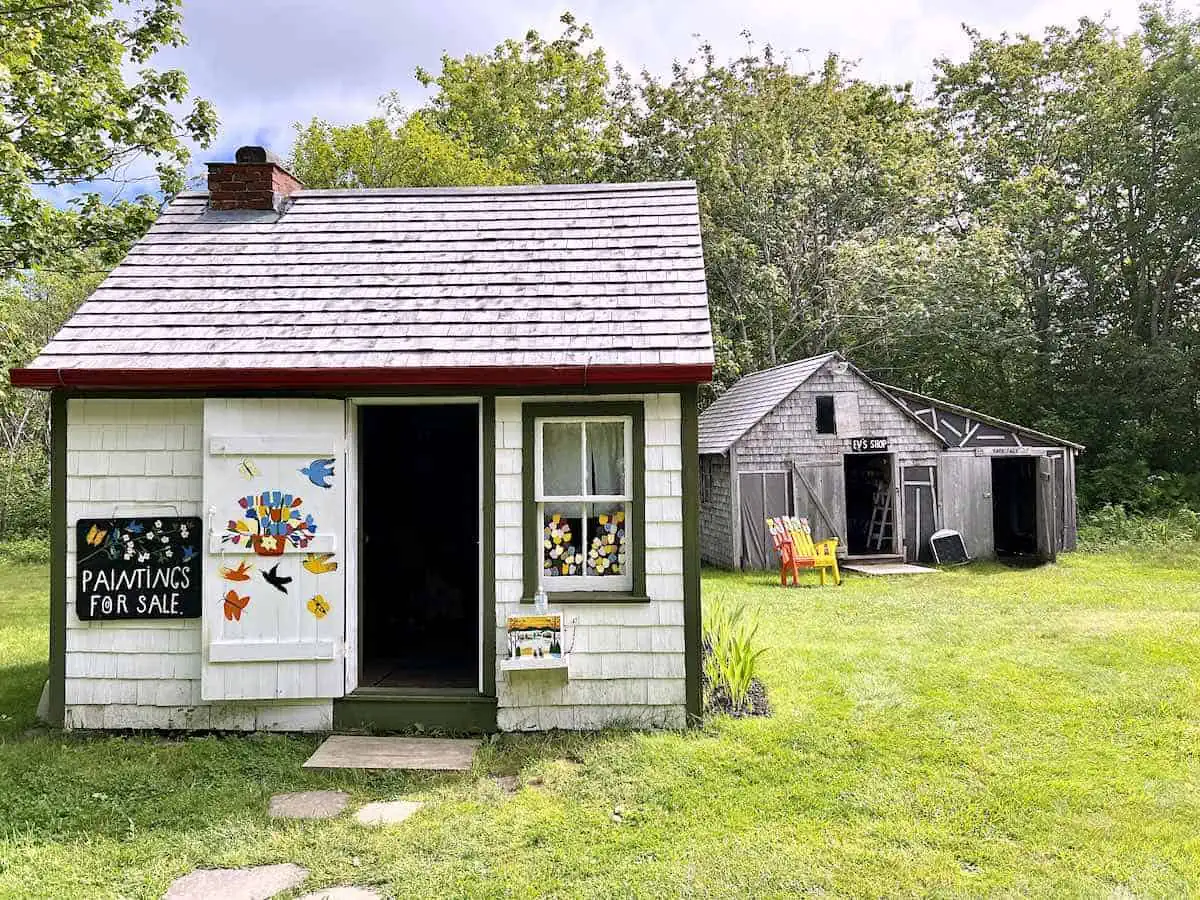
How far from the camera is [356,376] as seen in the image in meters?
5.46

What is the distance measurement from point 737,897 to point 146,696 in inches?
161

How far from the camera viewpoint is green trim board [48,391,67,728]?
18.5 feet

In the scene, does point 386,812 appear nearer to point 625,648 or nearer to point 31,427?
point 625,648

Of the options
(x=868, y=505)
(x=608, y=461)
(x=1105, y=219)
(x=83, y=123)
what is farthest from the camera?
(x=1105, y=219)

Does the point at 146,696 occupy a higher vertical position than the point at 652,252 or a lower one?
lower

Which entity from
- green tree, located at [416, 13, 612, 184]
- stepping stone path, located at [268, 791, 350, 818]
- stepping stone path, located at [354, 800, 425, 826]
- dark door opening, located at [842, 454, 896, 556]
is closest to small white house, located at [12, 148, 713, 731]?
stepping stone path, located at [268, 791, 350, 818]

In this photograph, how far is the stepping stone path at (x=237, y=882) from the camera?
3619 mm

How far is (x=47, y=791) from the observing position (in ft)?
15.3

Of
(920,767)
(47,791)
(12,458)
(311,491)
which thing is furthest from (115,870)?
(12,458)

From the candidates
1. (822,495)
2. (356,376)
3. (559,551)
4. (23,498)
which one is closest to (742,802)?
(559,551)

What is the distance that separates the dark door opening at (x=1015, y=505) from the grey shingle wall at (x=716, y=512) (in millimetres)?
4700

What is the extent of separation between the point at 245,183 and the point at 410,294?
2.17m

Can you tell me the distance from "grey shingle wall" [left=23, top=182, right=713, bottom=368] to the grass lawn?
2.41 metres

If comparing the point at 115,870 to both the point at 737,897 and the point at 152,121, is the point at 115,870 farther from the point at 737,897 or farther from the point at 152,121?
the point at 152,121
